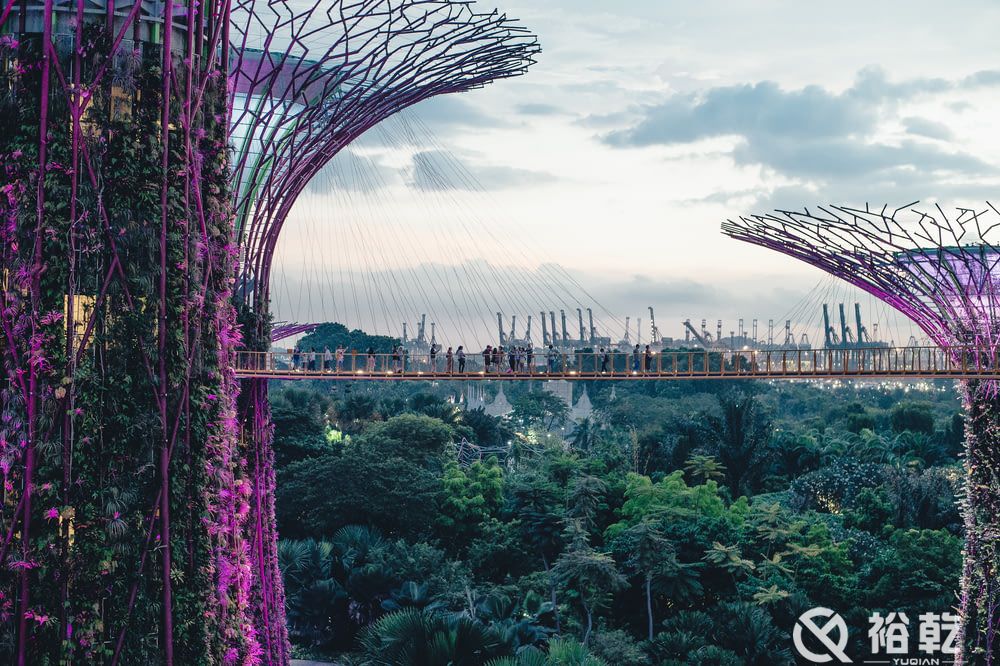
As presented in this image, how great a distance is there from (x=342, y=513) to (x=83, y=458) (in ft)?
80.0

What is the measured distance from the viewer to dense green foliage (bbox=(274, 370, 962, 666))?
27219mm

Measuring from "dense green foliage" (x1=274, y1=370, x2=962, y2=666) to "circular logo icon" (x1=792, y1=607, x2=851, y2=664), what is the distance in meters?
0.49

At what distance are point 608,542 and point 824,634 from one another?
8521mm

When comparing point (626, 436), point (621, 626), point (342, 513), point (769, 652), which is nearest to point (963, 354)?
point (769, 652)

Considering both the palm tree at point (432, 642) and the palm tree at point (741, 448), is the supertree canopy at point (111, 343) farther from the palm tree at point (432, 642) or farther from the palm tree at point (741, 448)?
the palm tree at point (741, 448)

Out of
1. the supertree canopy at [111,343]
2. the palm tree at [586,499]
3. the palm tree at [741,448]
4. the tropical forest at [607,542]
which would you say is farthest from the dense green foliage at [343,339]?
the supertree canopy at [111,343]

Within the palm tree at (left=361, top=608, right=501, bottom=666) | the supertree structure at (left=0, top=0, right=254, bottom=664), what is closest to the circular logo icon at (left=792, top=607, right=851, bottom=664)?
the palm tree at (left=361, top=608, right=501, bottom=666)

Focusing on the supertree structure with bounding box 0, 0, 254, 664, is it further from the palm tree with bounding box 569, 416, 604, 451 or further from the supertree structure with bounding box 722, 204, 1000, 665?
the palm tree with bounding box 569, 416, 604, 451

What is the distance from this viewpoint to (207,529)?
13641 mm

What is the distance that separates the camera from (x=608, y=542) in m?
35.3

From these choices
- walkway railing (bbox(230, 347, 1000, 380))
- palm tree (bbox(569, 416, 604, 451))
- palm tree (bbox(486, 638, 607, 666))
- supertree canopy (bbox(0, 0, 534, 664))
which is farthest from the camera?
palm tree (bbox(569, 416, 604, 451))

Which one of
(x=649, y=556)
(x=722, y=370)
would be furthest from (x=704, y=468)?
(x=722, y=370)

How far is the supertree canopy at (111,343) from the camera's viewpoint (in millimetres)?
12742

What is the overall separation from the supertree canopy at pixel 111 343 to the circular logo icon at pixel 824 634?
1793cm
